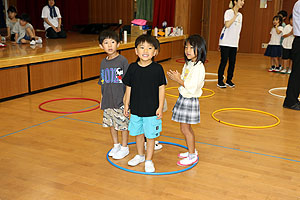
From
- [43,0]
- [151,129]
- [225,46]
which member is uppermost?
[43,0]

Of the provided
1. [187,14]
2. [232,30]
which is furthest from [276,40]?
[187,14]

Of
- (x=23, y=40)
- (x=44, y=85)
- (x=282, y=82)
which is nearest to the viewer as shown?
(x=44, y=85)

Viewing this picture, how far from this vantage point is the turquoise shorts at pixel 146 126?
2678 mm

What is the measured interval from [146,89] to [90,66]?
13.4 ft

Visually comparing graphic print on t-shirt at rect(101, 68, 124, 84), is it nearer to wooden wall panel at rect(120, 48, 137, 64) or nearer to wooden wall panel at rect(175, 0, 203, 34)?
wooden wall panel at rect(120, 48, 137, 64)

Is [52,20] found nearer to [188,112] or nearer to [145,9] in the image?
[145,9]

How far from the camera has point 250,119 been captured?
4.32 meters

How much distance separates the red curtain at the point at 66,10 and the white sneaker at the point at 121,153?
455 inches

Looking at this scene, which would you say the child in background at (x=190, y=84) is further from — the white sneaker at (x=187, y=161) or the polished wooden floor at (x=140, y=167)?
the polished wooden floor at (x=140, y=167)

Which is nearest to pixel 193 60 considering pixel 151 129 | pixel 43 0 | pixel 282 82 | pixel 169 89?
pixel 151 129

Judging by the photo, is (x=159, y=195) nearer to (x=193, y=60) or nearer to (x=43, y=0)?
(x=193, y=60)

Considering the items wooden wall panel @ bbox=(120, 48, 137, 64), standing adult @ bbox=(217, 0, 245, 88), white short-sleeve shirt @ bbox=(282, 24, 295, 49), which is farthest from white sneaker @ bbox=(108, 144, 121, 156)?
white short-sleeve shirt @ bbox=(282, 24, 295, 49)

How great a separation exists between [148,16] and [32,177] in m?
10.3

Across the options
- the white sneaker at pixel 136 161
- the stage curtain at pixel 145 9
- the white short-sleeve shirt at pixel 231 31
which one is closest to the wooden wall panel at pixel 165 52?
the white short-sleeve shirt at pixel 231 31
